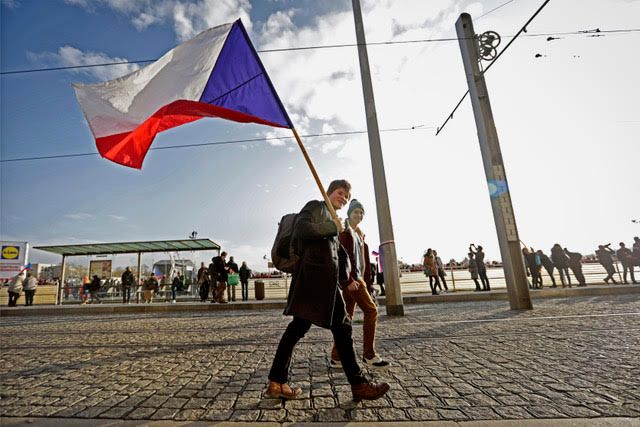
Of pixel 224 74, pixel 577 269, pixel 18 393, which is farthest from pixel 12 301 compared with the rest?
pixel 577 269

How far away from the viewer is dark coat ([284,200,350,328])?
7.66 feet

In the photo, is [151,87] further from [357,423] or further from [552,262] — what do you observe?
[552,262]

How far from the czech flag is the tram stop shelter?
11.7m

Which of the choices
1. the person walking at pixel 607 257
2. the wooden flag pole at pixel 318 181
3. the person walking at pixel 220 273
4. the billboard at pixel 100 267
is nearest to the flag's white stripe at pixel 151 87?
the wooden flag pole at pixel 318 181

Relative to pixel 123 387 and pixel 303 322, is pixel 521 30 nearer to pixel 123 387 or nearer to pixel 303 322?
pixel 303 322

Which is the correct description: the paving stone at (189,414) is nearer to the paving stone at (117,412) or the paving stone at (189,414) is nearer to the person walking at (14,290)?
the paving stone at (117,412)

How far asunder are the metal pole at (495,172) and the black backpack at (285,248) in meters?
6.85

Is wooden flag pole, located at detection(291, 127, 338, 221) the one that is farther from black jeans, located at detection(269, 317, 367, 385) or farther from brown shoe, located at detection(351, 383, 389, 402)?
brown shoe, located at detection(351, 383, 389, 402)

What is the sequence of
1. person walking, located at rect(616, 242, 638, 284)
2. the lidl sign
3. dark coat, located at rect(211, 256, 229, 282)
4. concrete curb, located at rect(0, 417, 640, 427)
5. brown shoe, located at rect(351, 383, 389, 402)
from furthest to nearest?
1. the lidl sign
2. person walking, located at rect(616, 242, 638, 284)
3. dark coat, located at rect(211, 256, 229, 282)
4. brown shoe, located at rect(351, 383, 389, 402)
5. concrete curb, located at rect(0, 417, 640, 427)

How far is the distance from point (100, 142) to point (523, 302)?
8458 millimetres

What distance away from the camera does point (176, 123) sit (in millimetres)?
4148

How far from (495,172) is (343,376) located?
6.93 m

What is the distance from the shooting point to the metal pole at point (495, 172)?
741 cm

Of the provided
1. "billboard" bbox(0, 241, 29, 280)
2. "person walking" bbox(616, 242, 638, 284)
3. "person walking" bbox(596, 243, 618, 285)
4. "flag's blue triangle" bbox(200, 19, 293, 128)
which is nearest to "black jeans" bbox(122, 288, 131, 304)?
"billboard" bbox(0, 241, 29, 280)
